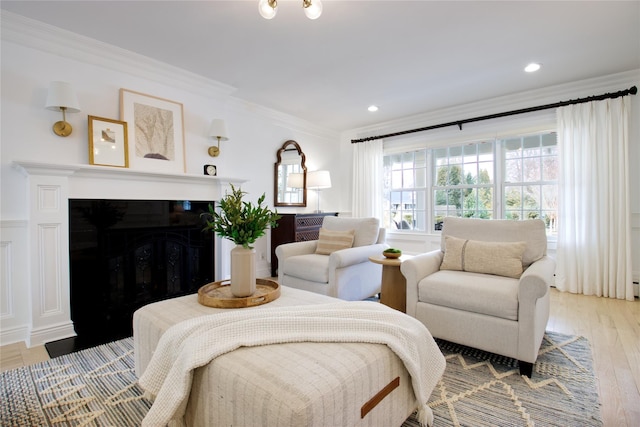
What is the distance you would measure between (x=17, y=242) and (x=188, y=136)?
172cm

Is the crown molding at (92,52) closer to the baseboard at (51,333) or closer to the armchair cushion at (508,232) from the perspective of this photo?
the baseboard at (51,333)

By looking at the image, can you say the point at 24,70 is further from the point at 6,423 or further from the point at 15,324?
the point at 6,423

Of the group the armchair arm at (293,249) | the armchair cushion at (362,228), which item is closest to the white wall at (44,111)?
the armchair arm at (293,249)

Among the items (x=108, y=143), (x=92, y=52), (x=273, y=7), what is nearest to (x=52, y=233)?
(x=108, y=143)

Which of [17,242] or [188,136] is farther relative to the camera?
[188,136]

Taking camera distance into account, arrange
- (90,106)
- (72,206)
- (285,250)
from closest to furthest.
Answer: (72,206), (90,106), (285,250)

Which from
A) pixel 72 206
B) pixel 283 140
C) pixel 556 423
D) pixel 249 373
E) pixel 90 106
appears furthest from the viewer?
pixel 283 140

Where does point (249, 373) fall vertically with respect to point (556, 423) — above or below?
above

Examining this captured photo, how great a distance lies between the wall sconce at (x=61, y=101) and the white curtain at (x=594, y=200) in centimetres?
495

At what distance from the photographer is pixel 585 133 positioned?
3525 mm

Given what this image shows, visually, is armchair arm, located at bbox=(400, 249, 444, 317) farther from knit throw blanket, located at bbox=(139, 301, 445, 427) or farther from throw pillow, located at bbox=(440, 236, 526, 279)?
knit throw blanket, located at bbox=(139, 301, 445, 427)

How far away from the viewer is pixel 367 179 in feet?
17.7

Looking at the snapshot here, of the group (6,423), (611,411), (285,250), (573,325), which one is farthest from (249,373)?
(573,325)

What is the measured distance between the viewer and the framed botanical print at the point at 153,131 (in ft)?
9.62
